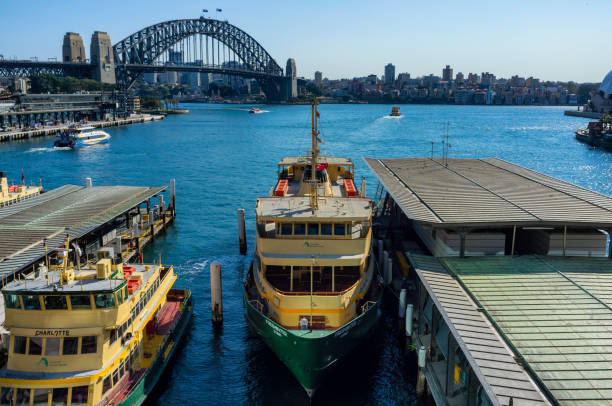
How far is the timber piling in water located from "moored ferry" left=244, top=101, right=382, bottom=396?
2505 mm

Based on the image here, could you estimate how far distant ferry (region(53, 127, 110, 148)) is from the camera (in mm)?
101625

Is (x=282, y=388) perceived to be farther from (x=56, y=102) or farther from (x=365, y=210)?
(x=56, y=102)

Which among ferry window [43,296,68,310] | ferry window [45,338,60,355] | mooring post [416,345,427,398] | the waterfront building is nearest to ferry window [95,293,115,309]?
ferry window [43,296,68,310]

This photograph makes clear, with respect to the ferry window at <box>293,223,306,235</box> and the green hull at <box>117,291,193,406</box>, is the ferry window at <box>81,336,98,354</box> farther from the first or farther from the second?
the ferry window at <box>293,223,306,235</box>

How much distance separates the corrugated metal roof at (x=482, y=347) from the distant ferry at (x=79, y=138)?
9604 cm

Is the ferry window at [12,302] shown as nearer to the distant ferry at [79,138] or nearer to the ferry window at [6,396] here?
the ferry window at [6,396]

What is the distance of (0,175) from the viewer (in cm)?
4172

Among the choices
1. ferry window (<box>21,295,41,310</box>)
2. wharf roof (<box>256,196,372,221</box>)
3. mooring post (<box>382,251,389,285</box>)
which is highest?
wharf roof (<box>256,196,372,221</box>)

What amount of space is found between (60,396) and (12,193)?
30.0 m

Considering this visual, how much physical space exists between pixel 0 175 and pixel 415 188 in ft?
107

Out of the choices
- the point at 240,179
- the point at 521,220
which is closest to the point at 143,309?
the point at 521,220

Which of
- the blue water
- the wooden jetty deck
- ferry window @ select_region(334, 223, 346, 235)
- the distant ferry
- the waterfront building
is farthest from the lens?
the waterfront building

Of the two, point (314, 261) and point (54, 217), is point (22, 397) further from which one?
point (54, 217)

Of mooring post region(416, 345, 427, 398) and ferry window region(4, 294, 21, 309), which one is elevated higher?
ferry window region(4, 294, 21, 309)
